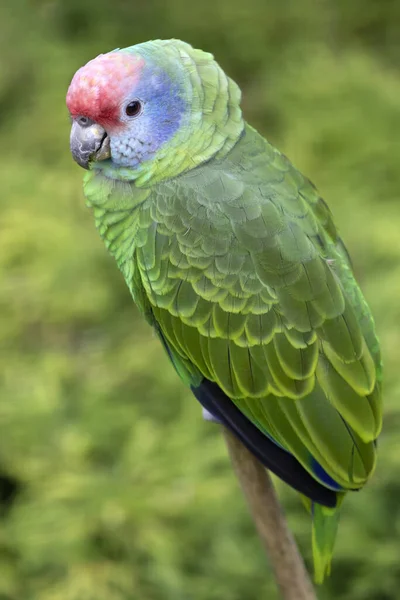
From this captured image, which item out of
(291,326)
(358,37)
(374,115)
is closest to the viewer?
(291,326)

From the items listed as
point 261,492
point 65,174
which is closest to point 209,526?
point 261,492

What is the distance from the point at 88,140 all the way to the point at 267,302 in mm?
280

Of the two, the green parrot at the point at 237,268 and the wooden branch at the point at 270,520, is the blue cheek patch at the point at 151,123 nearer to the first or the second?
the green parrot at the point at 237,268

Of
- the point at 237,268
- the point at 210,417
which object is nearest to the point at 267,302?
the point at 237,268

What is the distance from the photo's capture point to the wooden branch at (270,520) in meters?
0.84

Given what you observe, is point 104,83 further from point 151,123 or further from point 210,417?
point 210,417

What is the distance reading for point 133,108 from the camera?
0.81 meters

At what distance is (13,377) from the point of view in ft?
5.54

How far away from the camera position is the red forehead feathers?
0.77 meters

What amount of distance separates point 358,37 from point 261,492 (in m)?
2.33

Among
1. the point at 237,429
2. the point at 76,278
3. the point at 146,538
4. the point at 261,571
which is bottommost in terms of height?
the point at 261,571

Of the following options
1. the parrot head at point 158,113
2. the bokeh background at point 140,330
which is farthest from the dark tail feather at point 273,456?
the bokeh background at point 140,330

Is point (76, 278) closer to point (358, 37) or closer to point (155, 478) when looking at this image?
point (155, 478)

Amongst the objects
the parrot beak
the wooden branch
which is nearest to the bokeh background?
the wooden branch
